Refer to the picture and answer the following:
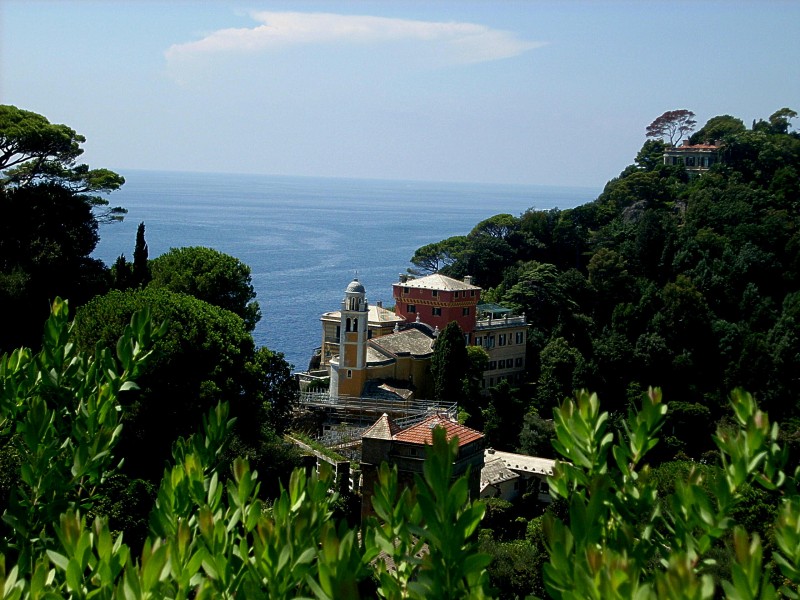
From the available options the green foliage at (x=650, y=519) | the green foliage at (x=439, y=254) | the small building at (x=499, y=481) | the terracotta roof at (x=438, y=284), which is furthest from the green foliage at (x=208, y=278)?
the green foliage at (x=650, y=519)

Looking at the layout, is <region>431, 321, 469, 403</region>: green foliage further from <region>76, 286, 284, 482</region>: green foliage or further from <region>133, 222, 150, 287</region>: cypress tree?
<region>133, 222, 150, 287</region>: cypress tree

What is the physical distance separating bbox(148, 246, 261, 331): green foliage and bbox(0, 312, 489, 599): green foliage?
2316cm

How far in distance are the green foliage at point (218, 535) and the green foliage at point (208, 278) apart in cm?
2316

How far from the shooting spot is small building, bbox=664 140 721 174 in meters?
58.8

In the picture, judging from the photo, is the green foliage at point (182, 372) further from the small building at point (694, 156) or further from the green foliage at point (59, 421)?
the small building at point (694, 156)

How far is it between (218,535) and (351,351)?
88.1 ft

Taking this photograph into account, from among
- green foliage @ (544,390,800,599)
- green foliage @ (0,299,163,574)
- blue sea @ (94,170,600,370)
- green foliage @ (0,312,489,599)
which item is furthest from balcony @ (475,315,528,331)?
green foliage @ (544,390,800,599)

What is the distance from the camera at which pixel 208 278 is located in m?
28.5

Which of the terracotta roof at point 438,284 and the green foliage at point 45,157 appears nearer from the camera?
the green foliage at point 45,157

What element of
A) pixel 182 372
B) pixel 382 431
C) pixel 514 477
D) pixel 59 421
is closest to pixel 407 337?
pixel 514 477

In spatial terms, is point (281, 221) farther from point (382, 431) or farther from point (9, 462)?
point (9, 462)

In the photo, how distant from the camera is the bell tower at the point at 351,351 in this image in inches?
1204

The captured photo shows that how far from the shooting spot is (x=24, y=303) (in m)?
22.1

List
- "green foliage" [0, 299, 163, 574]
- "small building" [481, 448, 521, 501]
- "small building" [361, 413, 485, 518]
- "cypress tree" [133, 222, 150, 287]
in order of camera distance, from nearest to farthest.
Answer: "green foliage" [0, 299, 163, 574] → "small building" [361, 413, 485, 518] → "small building" [481, 448, 521, 501] → "cypress tree" [133, 222, 150, 287]
